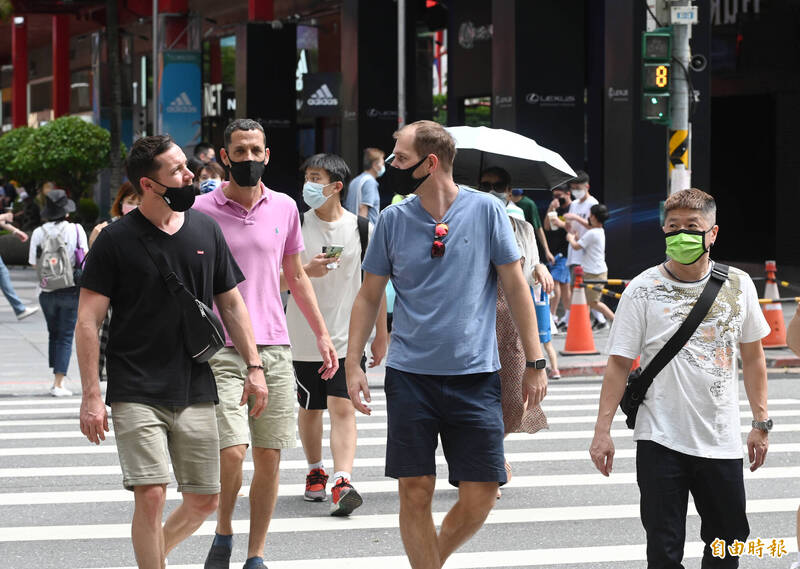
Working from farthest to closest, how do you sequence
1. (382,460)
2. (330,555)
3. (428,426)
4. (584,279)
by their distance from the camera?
(584,279) → (382,460) → (330,555) → (428,426)

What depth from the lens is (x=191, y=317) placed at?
5.39 metres

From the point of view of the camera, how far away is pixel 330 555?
22.7 ft

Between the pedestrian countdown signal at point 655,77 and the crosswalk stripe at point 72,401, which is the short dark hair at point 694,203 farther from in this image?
the pedestrian countdown signal at point 655,77

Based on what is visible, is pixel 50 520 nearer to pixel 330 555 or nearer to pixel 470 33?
pixel 330 555

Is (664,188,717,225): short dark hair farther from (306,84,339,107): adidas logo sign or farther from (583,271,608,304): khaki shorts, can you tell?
(306,84,339,107): adidas logo sign

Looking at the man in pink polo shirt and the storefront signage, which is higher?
the storefront signage

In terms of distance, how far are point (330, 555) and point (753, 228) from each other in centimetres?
2593

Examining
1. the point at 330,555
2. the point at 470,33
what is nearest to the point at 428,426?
the point at 330,555

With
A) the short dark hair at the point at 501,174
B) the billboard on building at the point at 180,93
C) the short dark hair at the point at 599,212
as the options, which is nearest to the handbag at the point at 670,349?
the short dark hair at the point at 501,174

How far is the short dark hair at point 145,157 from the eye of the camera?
550 centimetres

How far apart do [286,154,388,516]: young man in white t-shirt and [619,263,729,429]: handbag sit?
291cm

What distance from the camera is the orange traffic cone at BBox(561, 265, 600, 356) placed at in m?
15.9

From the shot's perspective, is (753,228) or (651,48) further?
(753,228)

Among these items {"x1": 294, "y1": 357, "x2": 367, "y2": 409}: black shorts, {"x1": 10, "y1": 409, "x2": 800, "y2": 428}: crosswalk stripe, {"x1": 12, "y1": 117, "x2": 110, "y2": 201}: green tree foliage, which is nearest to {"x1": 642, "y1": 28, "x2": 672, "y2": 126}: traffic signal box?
{"x1": 10, "y1": 409, "x2": 800, "y2": 428}: crosswalk stripe
